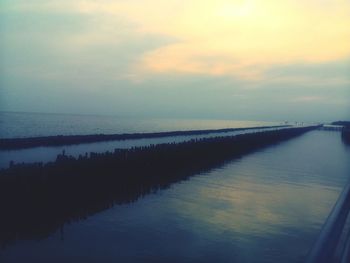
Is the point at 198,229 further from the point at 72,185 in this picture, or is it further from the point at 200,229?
the point at 72,185

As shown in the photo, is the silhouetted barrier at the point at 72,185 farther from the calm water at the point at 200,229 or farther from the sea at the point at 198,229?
the calm water at the point at 200,229

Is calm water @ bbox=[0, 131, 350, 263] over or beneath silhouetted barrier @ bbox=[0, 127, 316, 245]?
beneath

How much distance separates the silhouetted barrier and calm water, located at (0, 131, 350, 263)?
0.73 m

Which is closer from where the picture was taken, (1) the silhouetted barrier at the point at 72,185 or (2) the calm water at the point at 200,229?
(2) the calm water at the point at 200,229

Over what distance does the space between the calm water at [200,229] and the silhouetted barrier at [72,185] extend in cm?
73

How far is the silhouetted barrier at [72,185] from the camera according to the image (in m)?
9.95

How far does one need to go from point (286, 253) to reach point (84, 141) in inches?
1388

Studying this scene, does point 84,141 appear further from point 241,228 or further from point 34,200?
point 241,228

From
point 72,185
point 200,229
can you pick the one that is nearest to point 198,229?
point 200,229

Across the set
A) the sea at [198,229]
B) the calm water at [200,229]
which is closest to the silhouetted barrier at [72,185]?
the sea at [198,229]

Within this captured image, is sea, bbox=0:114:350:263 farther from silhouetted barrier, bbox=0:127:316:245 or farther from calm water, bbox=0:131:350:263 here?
silhouetted barrier, bbox=0:127:316:245

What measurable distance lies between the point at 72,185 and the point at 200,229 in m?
6.36

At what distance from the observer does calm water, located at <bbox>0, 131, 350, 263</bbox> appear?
7.55m

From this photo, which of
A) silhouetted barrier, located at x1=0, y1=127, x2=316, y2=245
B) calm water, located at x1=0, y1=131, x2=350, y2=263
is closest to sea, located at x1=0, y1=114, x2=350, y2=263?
calm water, located at x1=0, y1=131, x2=350, y2=263
